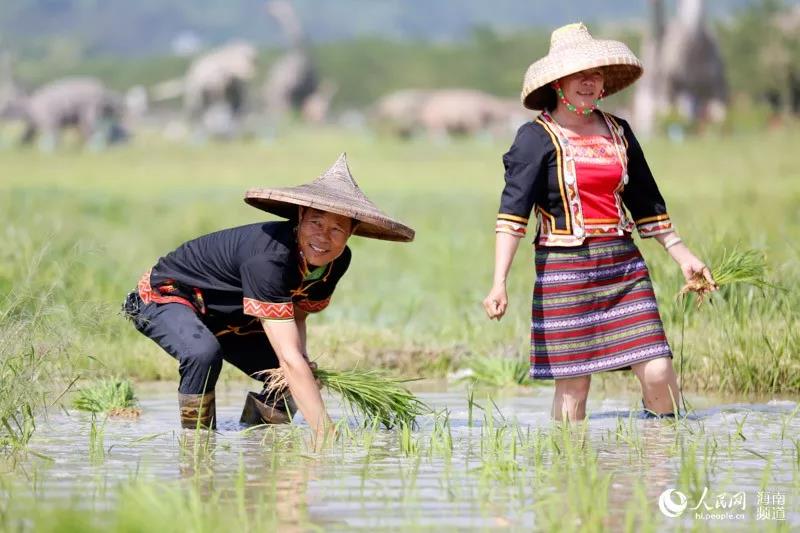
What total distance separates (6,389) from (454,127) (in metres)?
29.2

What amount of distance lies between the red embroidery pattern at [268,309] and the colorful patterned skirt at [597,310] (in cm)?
108

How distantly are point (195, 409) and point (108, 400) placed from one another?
0.76 metres

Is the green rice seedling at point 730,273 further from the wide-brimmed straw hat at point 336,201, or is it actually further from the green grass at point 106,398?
the green grass at point 106,398

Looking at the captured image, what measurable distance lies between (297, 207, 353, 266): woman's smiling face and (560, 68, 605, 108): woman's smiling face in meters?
1.05

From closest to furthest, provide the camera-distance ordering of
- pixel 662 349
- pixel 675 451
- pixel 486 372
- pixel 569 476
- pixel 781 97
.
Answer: pixel 569 476, pixel 675 451, pixel 662 349, pixel 486 372, pixel 781 97

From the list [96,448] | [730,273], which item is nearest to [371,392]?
[96,448]

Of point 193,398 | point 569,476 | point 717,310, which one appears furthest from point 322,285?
point 717,310

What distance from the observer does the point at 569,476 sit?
466cm

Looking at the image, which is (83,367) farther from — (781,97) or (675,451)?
(781,97)

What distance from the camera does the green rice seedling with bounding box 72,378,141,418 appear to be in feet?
22.5

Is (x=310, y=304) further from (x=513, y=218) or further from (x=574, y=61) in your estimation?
(x=574, y=61)

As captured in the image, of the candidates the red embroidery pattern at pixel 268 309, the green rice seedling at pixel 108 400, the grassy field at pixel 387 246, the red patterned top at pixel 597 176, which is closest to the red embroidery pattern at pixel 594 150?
the red patterned top at pixel 597 176

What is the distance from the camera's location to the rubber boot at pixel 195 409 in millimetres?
6277

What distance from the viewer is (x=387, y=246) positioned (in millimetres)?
14820
